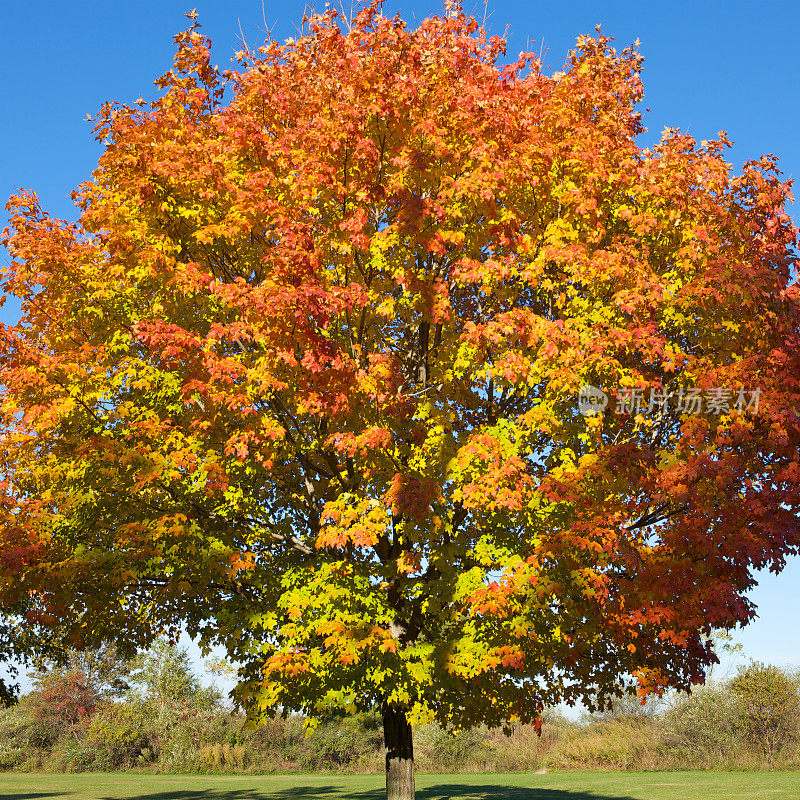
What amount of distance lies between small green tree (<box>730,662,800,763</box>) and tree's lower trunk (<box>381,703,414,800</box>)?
24608mm

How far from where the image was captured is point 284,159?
11.2m

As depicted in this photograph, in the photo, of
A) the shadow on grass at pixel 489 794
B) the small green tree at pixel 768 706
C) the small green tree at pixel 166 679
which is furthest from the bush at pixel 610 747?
the small green tree at pixel 166 679

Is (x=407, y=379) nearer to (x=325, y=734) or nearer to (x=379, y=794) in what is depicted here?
(x=379, y=794)

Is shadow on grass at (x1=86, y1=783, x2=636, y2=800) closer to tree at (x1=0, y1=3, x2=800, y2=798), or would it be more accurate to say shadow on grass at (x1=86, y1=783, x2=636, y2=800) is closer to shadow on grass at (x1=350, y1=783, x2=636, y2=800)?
shadow on grass at (x1=350, y1=783, x2=636, y2=800)

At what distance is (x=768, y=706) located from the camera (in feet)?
104

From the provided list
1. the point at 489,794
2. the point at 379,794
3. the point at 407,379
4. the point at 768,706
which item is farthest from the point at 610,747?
the point at 407,379

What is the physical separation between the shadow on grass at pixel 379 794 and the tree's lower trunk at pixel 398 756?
1180 cm

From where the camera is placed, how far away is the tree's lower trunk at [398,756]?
494 inches

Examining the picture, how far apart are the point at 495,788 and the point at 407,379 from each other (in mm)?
22939

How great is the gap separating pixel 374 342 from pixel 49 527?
5992 millimetres

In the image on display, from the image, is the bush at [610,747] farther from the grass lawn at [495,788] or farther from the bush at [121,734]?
the bush at [121,734]

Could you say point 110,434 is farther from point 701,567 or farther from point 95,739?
point 95,739

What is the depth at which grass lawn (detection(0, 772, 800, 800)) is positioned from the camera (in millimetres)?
22266

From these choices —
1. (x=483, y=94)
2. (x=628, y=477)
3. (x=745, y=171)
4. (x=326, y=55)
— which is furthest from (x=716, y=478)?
(x=326, y=55)
